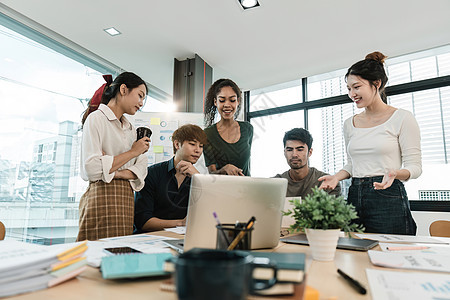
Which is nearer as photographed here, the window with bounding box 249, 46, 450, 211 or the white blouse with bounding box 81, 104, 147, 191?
the white blouse with bounding box 81, 104, 147, 191

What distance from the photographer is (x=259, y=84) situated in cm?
456

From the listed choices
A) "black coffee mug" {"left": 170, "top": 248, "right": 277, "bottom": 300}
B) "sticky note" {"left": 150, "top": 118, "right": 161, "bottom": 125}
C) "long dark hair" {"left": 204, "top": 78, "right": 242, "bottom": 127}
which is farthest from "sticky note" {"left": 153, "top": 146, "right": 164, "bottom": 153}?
"black coffee mug" {"left": 170, "top": 248, "right": 277, "bottom": 300}

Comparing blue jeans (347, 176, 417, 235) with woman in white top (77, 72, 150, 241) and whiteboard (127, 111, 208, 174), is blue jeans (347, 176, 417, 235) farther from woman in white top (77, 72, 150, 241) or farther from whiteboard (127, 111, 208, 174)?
whiteboard (127, 111, 208, 174)

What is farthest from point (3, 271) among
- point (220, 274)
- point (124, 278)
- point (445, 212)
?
point (445, 212)

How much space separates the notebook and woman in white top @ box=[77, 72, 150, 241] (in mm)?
945

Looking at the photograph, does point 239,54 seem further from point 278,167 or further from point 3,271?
point 3,271

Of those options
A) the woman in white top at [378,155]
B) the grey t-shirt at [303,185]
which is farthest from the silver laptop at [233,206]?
the grey t-shirt at [303,185]

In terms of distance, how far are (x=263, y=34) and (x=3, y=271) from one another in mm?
3145

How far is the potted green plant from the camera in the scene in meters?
0.77

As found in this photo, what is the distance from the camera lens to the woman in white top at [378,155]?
155cm

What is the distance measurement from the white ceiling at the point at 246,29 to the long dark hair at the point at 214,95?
3.20 feet

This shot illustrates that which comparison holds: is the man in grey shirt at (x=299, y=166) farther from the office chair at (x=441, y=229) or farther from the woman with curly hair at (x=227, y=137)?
the office chair at (x=441, y=229)

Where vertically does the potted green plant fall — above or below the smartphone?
above

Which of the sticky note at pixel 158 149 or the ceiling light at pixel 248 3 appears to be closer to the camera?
the ceiling light at pixel 248 3
